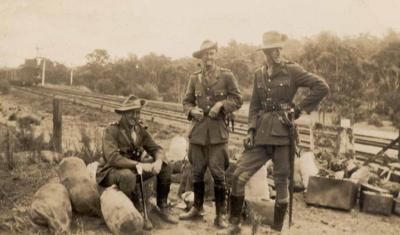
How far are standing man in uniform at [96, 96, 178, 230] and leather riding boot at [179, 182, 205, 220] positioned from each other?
0.68ft

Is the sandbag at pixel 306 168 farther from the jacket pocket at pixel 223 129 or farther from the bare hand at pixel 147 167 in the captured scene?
the bare hand at pixel 147 167

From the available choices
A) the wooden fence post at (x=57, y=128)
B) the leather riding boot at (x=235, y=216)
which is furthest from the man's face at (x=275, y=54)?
the wooden fence post at (x=57, y=128)

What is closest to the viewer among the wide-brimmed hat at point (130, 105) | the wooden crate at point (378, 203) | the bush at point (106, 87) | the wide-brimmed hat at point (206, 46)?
the wide-brimmed hat at point (130, 105)

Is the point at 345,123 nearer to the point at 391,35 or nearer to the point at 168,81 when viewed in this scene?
the point at 391,35

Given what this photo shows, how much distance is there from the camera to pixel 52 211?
4805 mm

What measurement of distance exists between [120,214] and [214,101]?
1.75m

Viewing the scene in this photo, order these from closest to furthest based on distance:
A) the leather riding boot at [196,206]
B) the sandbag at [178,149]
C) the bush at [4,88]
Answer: the leather riding boot at [196,206] → the sandbag at [178,149] → the bush at [4,88]

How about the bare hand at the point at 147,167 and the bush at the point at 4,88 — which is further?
the bush at the point at 4,88

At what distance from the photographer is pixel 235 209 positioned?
5.01 meters

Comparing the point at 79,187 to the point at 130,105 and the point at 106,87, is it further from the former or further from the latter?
the point at 106,87

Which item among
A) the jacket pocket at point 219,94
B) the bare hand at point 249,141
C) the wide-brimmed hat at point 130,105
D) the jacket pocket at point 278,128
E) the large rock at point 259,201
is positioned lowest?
the large rock at point 259,201

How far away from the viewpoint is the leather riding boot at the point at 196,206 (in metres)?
5.55

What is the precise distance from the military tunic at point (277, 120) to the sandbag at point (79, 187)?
1.68 meters

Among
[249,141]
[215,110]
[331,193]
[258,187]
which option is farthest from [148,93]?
[249,141]
